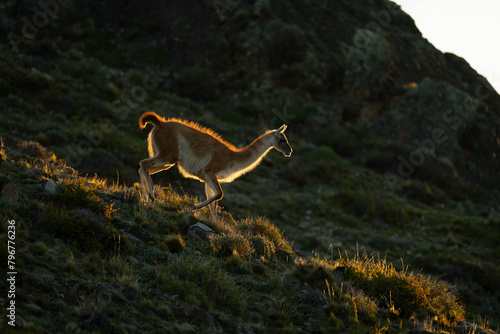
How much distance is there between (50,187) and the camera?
850 centimetres

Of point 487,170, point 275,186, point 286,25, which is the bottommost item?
point 275,186

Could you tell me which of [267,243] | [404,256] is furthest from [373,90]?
[267,243]

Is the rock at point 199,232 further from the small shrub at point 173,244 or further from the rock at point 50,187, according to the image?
the rock at point 50,187

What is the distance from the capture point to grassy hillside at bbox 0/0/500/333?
6.80 m

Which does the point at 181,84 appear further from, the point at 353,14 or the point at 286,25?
the point at 353,14

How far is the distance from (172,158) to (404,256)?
1030 centimetres

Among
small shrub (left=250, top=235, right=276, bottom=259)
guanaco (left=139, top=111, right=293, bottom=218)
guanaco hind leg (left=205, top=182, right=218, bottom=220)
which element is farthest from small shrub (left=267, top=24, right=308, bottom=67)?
small shrub (left=250, top=235, right=276, bottom=259)

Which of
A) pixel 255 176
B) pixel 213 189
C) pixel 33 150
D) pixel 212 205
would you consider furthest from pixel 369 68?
pixel 33 150

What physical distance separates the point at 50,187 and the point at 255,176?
46.2ft

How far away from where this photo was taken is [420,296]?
8.39 meters

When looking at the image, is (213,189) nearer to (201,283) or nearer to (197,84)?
(201,283)

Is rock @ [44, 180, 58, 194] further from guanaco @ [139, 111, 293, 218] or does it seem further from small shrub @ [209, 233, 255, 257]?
small shrub @ [209, 233, 255, 257]

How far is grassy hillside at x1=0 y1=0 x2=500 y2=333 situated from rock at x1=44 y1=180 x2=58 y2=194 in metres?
0.03

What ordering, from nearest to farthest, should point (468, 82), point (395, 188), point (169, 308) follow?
point (169, 308) → point (395, 188) → point (468, 82)
